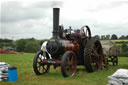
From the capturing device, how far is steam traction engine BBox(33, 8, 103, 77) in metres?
8.70

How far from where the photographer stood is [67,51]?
339 inches

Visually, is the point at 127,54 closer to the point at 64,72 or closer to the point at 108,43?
the point at 108,43

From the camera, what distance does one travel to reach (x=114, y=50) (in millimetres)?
15125

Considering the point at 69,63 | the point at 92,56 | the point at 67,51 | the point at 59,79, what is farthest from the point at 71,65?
the point at 92,56

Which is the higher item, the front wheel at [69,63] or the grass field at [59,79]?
the front wheel at [69,63]

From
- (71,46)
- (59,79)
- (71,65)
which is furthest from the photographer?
(71,46)

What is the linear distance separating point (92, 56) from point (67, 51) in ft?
8.23

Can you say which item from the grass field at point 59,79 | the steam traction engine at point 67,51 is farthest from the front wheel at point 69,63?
the grass field at point 59,79

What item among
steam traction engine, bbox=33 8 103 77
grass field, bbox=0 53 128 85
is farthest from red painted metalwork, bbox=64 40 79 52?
grass field, bbox=0 53 128 85

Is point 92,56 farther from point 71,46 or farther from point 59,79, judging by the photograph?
point 59,79

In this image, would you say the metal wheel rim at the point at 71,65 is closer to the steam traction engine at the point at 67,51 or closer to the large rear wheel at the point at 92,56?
the steam traction engine at the point at 67,51

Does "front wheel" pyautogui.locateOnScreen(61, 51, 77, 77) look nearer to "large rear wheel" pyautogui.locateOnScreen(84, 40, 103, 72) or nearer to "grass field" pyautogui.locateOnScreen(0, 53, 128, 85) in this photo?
"grass field" pyautogui.locateOnScreen(0, 53, 128, 85)

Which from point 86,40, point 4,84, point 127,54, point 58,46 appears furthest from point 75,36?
point 127,54

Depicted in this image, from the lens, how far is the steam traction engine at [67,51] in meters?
8.70
